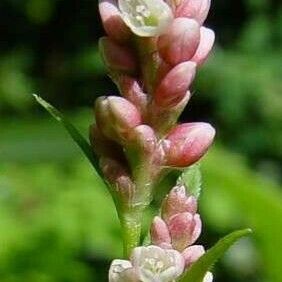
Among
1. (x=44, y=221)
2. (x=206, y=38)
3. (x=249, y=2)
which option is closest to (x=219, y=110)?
(x=249, y=2)

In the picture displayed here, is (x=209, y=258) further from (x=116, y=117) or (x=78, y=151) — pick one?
(x=78, y=151)

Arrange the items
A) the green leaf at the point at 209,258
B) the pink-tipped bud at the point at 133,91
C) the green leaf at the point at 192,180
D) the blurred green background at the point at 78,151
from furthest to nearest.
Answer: the blurred green background at the point at 78,151 → the green leaf at the point at 192,180 → the pink-tipped bud at the point at 133,91 → the green leaf at the point at 209,258

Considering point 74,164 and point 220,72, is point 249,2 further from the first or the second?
point 74,164

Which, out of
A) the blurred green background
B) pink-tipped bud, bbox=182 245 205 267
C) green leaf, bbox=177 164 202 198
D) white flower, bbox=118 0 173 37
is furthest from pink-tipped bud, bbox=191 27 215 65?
the blurred green background

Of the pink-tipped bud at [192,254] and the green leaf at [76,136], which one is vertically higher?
the green leaf at [76,136]

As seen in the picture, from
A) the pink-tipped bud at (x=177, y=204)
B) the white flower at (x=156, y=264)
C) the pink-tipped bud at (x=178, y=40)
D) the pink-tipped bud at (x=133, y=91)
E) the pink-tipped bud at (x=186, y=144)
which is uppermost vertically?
the pink-tipped bud at (x=178, y=40)

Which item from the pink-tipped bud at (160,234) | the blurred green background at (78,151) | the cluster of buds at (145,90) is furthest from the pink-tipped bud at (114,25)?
the blurred green background at (78,151)

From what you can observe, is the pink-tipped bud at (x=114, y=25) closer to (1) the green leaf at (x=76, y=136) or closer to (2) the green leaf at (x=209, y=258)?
(1) the green leaf at (x=76, y=136)
